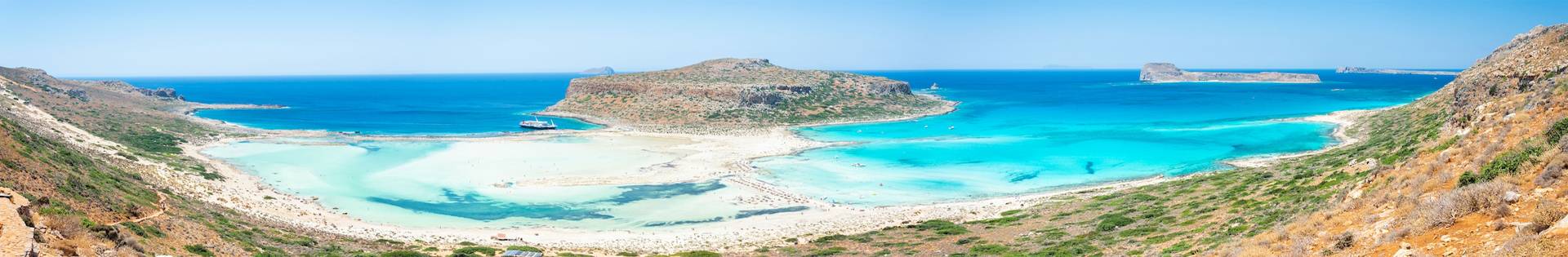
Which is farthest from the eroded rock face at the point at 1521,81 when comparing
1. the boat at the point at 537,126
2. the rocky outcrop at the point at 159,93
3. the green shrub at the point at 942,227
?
the rocky outcrop at the point at 159,93

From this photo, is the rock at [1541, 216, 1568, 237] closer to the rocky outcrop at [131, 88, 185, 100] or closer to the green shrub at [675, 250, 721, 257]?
the green shrub at [675, 250, 721, 257]

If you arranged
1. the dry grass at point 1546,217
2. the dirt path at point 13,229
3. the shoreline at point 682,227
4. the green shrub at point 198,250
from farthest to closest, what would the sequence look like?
the shoreline at point 682,227 < the green shrub at point 198,250 < the dirt path at point 13,229 < the dry grass at point 1546,217

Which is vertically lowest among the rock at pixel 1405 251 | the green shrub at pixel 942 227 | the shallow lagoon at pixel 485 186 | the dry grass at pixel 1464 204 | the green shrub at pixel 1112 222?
the shallow lagoon at pixel 485 186

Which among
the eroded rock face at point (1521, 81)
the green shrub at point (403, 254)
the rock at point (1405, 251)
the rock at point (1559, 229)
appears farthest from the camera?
the green shrub at point (403, 254)

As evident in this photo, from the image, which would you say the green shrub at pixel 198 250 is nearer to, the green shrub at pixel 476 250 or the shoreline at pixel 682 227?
the green shrub at pixel 476 250

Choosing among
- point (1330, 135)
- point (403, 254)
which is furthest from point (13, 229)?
point (1330, 135)

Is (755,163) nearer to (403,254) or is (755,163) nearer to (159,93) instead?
(403,254)

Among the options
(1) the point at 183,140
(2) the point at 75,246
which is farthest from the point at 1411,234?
(1) the point at 183,140

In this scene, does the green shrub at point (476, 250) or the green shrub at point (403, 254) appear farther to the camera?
the green shrub at point (476, 250)

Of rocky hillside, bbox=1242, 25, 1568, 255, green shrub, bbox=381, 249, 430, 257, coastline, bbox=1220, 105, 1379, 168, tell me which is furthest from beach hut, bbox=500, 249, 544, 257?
coastline, bbox=1220, 105, 1379, 168
